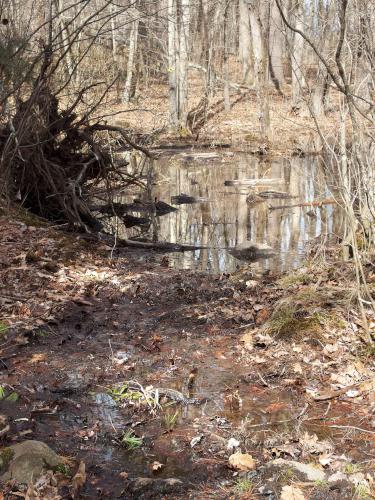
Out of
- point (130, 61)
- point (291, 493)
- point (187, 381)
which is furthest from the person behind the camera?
point (130, 61)

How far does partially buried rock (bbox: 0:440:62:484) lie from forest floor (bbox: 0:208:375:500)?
0.09m

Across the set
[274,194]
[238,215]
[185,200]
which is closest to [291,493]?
[238,215]

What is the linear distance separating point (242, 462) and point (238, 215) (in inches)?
389

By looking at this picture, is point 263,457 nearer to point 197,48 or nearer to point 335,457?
point 335,457

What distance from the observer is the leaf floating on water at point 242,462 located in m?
3.88

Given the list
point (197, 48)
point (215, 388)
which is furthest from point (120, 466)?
point (197, 48)

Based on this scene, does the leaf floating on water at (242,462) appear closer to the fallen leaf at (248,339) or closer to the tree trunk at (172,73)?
the fallen leaf at (248,339)

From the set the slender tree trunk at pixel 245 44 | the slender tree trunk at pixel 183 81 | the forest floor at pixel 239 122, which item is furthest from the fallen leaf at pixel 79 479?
the slender tree trunk at pixel 245 44

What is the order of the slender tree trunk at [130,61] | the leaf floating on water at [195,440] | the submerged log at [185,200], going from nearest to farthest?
1. the leaf floating on water at [195,440]
2. the submerged log at [185,200]
3. the slender tree trunk at [130,61]

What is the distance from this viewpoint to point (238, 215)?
1354 cm

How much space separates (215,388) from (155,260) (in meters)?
4.57

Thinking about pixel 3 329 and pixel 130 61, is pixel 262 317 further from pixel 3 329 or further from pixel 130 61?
pixel 130 61

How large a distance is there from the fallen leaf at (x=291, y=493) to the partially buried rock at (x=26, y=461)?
1.37 meters

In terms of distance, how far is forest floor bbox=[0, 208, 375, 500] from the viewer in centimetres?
383
